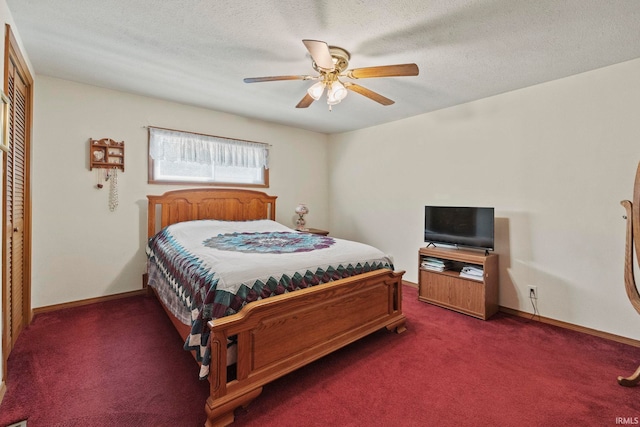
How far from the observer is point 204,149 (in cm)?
383

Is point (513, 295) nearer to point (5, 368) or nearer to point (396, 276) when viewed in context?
point (396, 276)

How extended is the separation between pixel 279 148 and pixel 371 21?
2.93 meters

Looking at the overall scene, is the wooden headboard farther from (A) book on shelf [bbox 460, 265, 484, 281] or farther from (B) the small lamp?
(A) book on shelf [bbox 460, 265, 484, 281]

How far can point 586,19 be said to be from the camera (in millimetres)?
1845

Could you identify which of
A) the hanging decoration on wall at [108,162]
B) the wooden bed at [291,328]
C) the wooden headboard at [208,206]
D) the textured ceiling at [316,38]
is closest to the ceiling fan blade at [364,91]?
the textured ceiling at [316,38]

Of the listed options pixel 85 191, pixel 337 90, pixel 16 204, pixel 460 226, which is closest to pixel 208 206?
pixel 85 191

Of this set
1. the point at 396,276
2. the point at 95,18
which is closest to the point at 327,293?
the point at 396,276

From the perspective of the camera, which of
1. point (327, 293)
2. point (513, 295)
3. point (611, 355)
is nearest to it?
point (327, 293)

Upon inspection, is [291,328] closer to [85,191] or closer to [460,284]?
[460,284]

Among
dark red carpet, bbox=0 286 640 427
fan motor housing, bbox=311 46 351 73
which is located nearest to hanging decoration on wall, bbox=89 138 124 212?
dark red carpet, bbox=0 286 640 427

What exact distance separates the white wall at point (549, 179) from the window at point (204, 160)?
2.16 m

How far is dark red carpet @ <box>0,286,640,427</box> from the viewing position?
5.23 feet

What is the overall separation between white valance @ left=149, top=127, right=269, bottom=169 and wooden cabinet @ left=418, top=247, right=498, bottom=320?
2.68 meters

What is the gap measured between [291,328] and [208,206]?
2.50m
